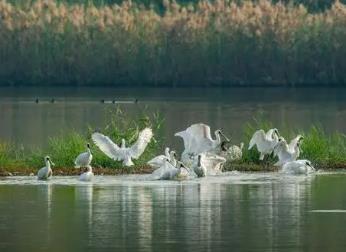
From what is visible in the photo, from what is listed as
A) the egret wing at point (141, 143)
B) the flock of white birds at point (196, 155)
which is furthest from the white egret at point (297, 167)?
the egret wing at point (141, 143)

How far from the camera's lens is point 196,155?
93.6ft

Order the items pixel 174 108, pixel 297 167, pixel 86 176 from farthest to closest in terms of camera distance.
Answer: pixel 174 108, pixel 297 167, pixel 86 176

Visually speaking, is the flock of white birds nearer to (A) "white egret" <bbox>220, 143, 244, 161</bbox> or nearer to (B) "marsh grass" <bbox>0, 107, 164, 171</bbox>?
(A) "white egret" <bbox>220, 143, 244, 161</bbox>

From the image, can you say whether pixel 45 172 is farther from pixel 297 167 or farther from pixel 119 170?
pixel 297 167

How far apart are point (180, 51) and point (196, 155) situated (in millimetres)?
52075

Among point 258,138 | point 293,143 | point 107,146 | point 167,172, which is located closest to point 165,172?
point 167,172

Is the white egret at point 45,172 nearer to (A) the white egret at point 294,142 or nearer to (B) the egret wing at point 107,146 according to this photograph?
(B) the egret wing at point 107,146

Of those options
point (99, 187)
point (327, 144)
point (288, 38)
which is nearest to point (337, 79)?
point (288, 38)

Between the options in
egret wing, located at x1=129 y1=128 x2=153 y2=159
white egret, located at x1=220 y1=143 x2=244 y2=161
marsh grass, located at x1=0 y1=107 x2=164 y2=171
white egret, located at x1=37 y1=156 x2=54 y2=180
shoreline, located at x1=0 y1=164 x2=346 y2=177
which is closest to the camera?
white egret, located at x1=37 y1=156 x2=54 y2=180

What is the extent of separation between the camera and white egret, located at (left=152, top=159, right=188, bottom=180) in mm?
26969

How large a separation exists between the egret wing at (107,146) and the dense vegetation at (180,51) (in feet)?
168

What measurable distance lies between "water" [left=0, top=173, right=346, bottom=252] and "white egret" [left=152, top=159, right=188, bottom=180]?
26 cm

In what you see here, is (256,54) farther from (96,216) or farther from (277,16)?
(96,216)

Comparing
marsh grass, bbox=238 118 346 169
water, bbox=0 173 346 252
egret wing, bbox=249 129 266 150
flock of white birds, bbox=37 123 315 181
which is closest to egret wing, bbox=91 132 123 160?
flock of white birds, bbox=37 123 315 181
